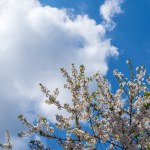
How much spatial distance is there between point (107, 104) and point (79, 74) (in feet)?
6.00

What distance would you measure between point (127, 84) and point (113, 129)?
2450 millimetres

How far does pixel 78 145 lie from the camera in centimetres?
1520

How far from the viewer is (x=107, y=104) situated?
15.8 metres

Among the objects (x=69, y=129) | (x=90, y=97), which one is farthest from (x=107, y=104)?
(x=69, y=129)

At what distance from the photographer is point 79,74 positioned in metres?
16.6

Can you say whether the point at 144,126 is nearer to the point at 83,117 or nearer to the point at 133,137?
the point at 133,137

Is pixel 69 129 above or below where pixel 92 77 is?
below

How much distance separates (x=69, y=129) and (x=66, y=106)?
97cm

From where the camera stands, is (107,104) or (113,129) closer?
(113,129)

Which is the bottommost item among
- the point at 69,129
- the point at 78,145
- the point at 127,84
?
the point at 78,145

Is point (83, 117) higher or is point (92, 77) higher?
A: point (92, 77)

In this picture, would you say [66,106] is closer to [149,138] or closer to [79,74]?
[79,74]

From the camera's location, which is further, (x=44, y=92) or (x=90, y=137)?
(x=44, y=92)

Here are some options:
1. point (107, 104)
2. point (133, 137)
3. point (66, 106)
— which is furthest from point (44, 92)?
point (133, 137)
